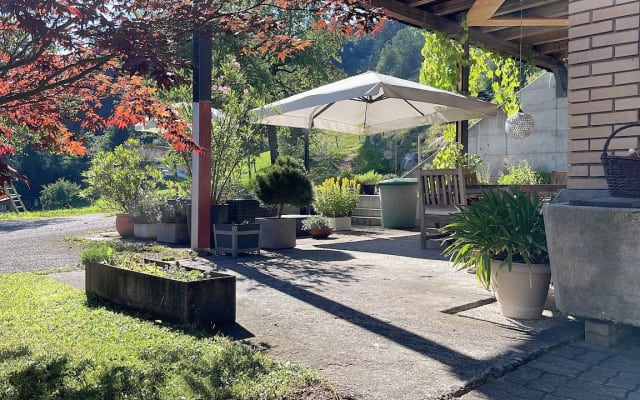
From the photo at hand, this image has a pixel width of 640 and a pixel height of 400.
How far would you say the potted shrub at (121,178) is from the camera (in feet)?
32.0

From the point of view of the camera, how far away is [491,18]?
26.3 feet

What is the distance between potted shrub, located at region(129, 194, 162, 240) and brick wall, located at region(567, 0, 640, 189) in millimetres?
6377

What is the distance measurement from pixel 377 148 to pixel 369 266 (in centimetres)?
3733

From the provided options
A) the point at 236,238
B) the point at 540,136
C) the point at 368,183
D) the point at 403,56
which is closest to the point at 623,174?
the point at 236,238

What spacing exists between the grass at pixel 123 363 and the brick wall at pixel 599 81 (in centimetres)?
255

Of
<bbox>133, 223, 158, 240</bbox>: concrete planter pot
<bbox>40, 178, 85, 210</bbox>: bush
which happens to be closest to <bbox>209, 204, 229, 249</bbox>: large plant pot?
<bbox>133, 223, 158, 240</bbox>: concrete planter pot

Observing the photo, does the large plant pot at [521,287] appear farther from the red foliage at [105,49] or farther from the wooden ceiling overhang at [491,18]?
the wooden ceiling overhang at [491,18]

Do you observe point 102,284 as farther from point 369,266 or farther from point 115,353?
point 369,266

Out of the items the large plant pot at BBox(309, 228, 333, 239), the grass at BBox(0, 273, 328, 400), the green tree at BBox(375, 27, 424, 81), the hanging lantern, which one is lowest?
the grass at BBox(0, 273, 328, 400)

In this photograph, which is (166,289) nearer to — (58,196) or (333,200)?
(333,200)

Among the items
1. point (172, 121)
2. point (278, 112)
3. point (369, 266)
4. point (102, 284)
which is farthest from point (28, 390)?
point (278, 112)

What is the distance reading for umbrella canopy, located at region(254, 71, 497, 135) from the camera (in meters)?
7.42

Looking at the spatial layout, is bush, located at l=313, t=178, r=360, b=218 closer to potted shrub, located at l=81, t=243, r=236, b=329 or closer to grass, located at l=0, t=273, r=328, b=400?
potted shrub, located at l=81, t=243, r=236, b=329

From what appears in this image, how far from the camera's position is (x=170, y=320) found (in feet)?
12.5
